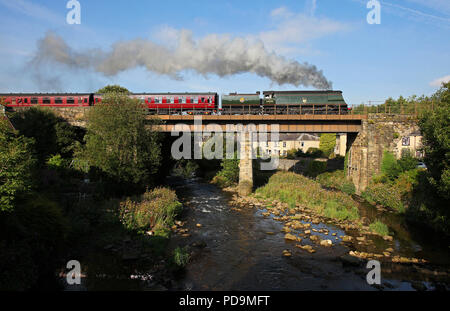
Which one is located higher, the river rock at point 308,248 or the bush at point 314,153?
the bush at point 314,153

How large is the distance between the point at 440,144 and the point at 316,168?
93.1 feet

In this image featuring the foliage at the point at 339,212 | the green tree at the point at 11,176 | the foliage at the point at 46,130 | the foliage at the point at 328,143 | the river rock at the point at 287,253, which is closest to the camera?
the green tree at the point at 11,176

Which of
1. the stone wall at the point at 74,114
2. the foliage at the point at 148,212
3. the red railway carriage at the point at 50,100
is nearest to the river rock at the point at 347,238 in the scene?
the foliage at the point at 148,212

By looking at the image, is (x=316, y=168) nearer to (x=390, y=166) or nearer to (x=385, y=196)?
(x=390, y=166)

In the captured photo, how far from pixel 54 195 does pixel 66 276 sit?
884 cm

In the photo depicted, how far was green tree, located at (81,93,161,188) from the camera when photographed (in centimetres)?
2369

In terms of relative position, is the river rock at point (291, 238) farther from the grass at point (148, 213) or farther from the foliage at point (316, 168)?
the foliage at point (316, 168)

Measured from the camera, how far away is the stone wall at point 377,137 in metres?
32.0

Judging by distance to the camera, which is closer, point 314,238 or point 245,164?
point 314,238

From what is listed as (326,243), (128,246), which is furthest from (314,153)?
(128,246)

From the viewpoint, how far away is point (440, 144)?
57.0ft

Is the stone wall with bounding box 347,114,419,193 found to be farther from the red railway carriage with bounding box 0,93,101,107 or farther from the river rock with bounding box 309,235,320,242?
the red railway carriage with bounding box 0,93,101,107

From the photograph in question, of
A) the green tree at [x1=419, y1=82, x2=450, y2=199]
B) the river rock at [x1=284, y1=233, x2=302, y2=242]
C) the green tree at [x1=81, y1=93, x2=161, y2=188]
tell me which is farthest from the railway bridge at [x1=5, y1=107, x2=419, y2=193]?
the river rock at [x1=284, y1=233, x2=302, y2=242]
